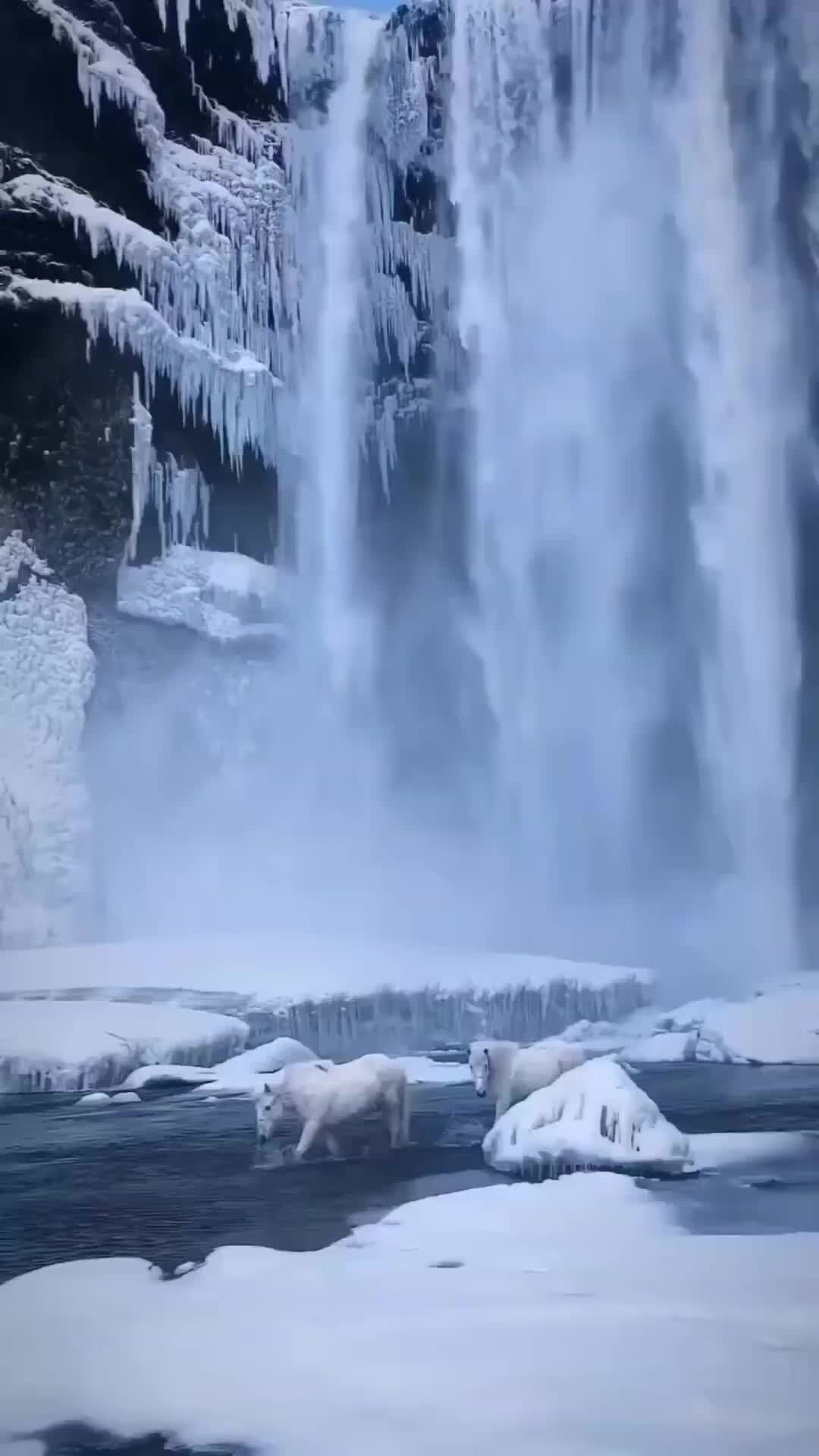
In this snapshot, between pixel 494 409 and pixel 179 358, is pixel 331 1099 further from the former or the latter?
pixel 179 358

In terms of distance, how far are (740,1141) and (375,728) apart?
1449 millimetres

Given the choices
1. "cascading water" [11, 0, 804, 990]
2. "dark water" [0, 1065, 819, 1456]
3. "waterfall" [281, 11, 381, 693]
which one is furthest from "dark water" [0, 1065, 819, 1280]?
"waterfall" [281, 11, 381, 693]

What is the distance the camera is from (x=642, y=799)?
3389mm

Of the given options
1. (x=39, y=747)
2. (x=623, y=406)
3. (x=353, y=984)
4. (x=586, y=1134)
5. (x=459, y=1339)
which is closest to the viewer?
(x=459, y=1339)

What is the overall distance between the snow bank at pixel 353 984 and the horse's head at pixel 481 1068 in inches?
2.4

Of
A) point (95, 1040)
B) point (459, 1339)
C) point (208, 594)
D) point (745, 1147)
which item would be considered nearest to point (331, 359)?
point (208, 594)

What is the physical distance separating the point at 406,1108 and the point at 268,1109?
35 cm

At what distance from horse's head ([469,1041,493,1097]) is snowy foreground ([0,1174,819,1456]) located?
26 centimetres

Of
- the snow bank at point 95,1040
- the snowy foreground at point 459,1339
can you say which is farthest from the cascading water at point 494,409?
the snowy foreground at point 459,1339

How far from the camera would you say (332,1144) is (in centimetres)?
303

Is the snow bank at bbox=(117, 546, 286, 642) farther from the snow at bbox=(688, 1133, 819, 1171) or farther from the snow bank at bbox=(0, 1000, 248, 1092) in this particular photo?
the snow at bbox=(688, 1133, 819, 1171)

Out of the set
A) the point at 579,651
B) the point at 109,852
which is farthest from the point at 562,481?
the point at 109,852

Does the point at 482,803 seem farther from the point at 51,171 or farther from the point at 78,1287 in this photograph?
the point at 51,171

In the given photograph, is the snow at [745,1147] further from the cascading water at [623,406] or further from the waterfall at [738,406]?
the waterfall at [738,406]
